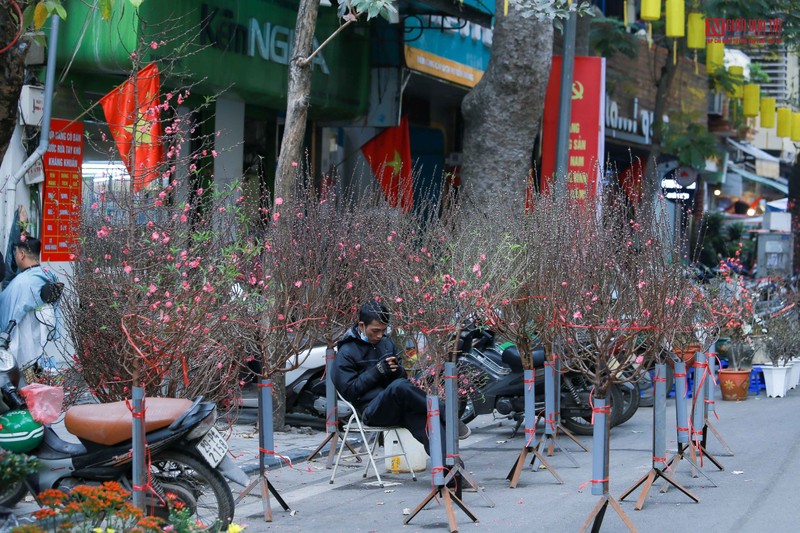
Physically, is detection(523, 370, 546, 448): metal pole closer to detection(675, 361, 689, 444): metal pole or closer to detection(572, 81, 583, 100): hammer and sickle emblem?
detection(675, 361, 689, 444): metal pole

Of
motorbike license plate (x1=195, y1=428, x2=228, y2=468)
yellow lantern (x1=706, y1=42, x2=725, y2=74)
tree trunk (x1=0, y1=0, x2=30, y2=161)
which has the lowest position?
motorbike license plate (x1=195, y1=428, x2=228, y2=468)

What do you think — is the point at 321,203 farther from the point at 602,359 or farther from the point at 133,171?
the point at 602,359

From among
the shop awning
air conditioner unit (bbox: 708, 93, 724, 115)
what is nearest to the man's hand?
air conditioner unit (bbox: 708, 93, 724, 115)

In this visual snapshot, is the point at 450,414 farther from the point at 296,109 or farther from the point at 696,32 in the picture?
the point at 696,32

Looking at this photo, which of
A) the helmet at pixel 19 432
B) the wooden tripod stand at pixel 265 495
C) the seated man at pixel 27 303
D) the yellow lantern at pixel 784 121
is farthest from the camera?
the yellow lantern at pixel 784 121

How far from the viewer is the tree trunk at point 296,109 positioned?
429 inches

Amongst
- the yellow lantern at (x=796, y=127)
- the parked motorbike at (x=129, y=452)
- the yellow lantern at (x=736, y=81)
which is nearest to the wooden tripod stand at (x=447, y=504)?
the parked motorbike at (x=129, y=452)

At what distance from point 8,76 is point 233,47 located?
8821mm

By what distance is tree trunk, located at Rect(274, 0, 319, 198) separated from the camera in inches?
429

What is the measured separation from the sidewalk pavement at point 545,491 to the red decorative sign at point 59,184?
3.04 metres

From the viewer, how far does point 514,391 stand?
11.1 m

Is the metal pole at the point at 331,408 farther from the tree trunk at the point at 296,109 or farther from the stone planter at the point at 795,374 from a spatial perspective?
the stone planter at the point at 795,374

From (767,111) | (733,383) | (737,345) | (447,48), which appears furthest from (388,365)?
(767,111)

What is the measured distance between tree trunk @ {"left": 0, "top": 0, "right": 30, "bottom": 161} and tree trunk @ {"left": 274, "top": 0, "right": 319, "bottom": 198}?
5.60 metres
